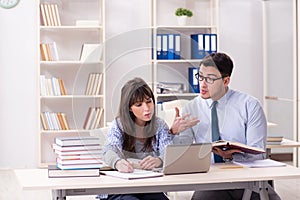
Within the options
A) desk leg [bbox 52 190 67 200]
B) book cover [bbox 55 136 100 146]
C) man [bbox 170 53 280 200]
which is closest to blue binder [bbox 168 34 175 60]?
man [bbox 170 53 280 200]

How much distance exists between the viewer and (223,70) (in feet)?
11.3

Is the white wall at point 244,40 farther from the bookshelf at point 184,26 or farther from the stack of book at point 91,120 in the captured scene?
the stack of book at point 91,120

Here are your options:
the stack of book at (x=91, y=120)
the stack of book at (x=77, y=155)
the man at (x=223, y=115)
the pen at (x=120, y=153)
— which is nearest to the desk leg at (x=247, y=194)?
the man at (x=223, y=115)

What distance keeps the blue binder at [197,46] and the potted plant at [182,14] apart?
18cm

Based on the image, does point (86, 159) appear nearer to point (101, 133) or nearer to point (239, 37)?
point (101, 133)

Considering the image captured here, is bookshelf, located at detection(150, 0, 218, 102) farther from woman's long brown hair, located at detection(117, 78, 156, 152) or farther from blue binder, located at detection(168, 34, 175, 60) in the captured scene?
woman's long brown hair, located at detection(117, 78, 156, 152)

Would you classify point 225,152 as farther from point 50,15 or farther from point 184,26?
point 50,15

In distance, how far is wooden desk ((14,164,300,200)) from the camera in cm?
274

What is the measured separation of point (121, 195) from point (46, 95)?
154 inches

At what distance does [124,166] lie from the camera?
2.95 metres

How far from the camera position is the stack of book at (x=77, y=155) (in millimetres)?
2961

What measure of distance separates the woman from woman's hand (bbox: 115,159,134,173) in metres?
0.04

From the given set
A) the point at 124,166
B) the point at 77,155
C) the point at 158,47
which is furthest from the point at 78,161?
the point at 158,47

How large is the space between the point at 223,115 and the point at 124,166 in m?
0.75
